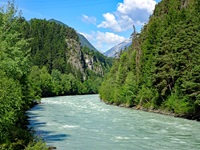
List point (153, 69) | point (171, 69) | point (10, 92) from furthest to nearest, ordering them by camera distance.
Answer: point (153, 69), point (171, 69), point (10, 92)

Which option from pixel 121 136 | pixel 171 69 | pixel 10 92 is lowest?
pixel 121 136

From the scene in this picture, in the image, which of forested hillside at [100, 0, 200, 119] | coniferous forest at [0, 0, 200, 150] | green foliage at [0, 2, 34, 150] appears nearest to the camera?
green foliage at [0, 2, 34, 150]

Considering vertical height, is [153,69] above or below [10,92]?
above

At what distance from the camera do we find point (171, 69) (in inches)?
2191

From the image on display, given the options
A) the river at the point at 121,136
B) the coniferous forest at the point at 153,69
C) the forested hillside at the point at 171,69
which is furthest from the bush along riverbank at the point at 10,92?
the forested hillside at the point at 171,69

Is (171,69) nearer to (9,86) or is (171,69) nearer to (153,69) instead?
(153,69)

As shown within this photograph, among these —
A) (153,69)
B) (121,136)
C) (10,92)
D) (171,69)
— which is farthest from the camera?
(153,69)

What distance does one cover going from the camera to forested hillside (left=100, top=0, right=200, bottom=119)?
49.6 metres

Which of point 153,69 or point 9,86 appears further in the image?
point 153,69

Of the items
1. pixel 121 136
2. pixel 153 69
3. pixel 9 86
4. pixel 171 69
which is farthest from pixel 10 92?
pixel 153 69

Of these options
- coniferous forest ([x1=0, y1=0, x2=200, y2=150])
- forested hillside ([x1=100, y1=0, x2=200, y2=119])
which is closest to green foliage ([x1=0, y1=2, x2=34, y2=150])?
coniferous forest ([x1=0, y1=0, x2=200, y2=150])

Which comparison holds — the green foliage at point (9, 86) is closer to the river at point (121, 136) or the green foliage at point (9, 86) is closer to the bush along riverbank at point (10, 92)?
the bush along riverbank at point (10, 92)

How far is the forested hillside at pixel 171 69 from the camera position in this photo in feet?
163

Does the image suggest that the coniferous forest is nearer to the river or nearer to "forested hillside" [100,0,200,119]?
"forested hillside" [100,0,200,119]
